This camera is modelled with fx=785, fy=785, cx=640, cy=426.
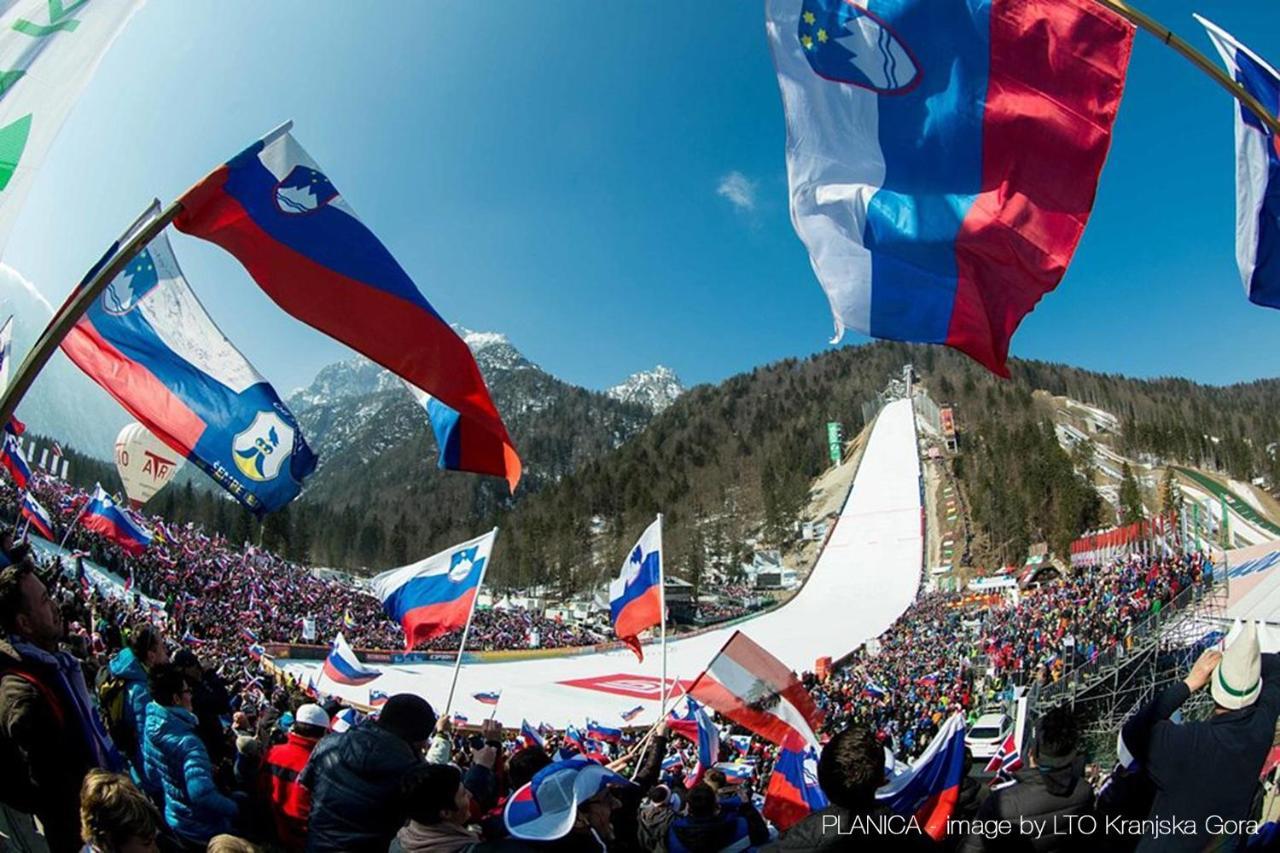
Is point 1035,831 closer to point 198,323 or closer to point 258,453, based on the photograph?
point 258,453

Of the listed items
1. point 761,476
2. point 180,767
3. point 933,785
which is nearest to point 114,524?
point 180,767

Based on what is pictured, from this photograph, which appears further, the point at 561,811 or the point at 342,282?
the point at 342,282

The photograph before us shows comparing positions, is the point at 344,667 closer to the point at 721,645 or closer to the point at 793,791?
the point at 721,645

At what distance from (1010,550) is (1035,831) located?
6825 centimetres

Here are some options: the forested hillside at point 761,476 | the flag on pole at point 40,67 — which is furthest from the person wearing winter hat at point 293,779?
the forested hillside at point 761,476

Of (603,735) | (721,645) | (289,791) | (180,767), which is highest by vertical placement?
(180,767)

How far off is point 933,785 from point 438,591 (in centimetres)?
596

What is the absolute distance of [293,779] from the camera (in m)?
3.88

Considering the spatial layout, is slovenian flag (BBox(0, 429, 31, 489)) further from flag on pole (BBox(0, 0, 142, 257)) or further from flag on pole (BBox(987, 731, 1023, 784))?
flag on pole (BBox(987, 731, 1023, 784))

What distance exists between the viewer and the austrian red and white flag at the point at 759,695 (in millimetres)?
5621

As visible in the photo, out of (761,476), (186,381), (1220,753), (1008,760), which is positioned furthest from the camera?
(761,476)

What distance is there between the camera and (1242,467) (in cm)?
8688

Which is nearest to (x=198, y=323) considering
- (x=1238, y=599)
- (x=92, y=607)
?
(x=92, y=607)

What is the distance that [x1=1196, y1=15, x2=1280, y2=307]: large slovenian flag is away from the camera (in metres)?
4.41
